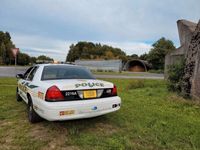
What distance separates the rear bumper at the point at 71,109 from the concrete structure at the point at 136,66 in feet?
197

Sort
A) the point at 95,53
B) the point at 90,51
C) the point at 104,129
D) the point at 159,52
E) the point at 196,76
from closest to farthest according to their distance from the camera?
the point at 104,129, the point at 196,76, the point at 159,52, the point at 90,51, the point at 95,53

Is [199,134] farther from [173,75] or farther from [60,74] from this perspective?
[173,75]

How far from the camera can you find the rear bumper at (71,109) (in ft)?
11.7

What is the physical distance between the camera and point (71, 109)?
11.9 feet

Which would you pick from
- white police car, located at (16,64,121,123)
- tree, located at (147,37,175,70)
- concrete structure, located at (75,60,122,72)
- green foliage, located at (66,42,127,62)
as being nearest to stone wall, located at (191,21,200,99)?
white police car, located at (16,64,121,123)

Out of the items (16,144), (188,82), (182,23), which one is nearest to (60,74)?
(16,144)

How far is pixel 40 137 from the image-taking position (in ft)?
12.4

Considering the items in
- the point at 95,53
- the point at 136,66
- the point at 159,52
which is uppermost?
the point at 95,53

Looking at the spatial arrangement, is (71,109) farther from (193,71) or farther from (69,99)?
(193,71)

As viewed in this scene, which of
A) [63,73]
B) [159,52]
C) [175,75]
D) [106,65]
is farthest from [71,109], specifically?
[159,52]

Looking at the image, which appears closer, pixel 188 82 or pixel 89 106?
pixel 89 106

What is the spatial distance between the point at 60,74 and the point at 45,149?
6.67 ft

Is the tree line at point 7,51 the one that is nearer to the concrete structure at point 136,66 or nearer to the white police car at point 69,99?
the concrete structure at point 136,66

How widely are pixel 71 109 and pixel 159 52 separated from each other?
55750 millimetres
